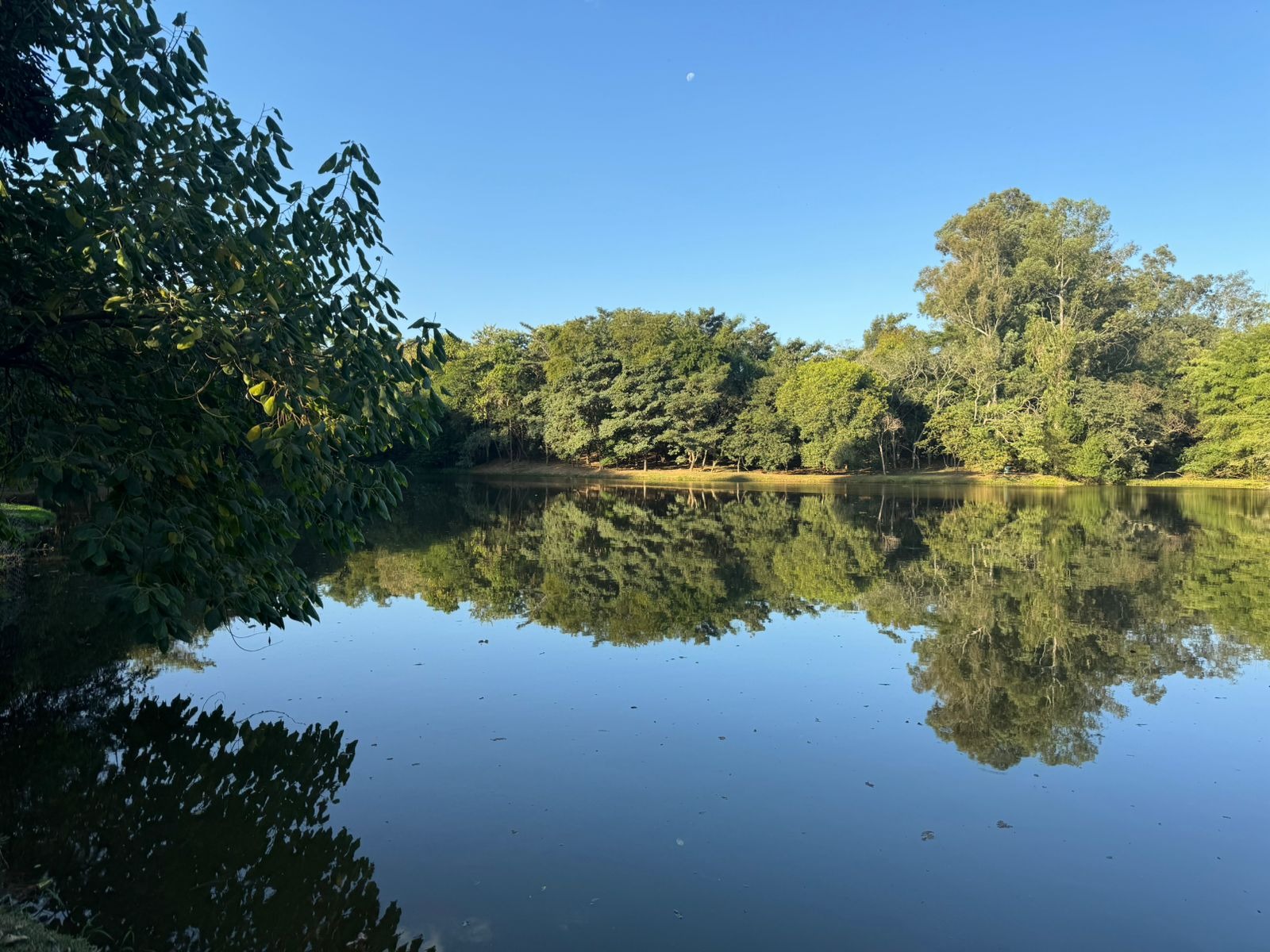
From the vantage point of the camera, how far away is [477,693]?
8109mm

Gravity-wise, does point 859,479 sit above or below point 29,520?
below

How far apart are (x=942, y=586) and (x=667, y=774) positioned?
925 centimetres

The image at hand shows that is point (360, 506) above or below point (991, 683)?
above

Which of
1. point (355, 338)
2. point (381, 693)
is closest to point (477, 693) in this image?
point (381, 693)

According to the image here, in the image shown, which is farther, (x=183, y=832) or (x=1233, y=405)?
(x=1233, y=405)

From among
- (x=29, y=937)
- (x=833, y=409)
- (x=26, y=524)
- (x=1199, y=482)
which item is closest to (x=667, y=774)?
(x=29, y=937)

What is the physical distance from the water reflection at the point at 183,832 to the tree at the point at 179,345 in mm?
1488

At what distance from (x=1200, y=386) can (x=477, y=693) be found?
2027 inches

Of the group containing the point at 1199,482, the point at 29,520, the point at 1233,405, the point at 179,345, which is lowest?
the point at 29,520

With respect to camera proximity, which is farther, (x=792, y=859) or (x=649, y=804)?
(x=649, y=804)

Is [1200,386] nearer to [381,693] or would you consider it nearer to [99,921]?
[381,693]

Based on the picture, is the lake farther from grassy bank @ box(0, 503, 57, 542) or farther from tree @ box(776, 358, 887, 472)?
tree @ box(776, 358, 887, 472)

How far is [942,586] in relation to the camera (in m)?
13.9

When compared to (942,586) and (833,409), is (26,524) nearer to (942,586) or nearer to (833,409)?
(942,586)
